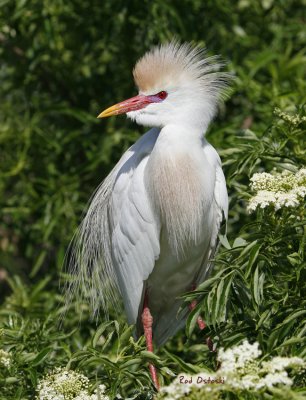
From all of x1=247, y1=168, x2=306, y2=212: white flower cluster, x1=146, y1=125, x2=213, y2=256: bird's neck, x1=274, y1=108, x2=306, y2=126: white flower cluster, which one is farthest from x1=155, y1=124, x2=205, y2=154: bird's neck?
x1=247, y1=168, x2=306, y2=212: white flower cluster

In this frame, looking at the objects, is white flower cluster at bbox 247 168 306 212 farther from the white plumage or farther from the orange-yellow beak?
the orange-yellow beak

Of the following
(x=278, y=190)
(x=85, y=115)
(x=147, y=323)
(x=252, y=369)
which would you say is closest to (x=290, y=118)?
(x=278, y=190)

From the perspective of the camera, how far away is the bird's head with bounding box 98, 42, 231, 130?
3.05m

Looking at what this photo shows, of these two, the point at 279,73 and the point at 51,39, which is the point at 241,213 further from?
the point at 51,39

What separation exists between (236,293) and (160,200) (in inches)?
26.8

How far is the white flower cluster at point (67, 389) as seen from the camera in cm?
217

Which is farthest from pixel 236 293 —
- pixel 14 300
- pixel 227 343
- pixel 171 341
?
pixel 14 300

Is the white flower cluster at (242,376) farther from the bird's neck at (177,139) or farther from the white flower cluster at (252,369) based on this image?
the bird's neck at (177,139)

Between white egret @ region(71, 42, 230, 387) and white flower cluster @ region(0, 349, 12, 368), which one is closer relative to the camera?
white flower cluster @ region(0, 349, 12, 368)

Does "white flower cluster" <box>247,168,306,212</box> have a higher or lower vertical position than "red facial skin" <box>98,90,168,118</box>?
lower

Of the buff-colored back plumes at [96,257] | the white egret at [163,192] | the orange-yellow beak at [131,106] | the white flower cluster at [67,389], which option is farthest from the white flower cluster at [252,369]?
the buff-colored back plumes at [96,257]

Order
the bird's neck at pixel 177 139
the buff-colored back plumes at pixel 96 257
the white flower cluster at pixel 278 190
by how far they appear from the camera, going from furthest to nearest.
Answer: the buff-colored back plumes at pixel 96 257 → the bird's neck at pixel 177 139 → the white flower cluster at pixel 278 190

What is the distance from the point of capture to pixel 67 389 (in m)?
2.20

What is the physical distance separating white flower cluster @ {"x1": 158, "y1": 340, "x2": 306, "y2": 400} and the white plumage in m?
1.24
